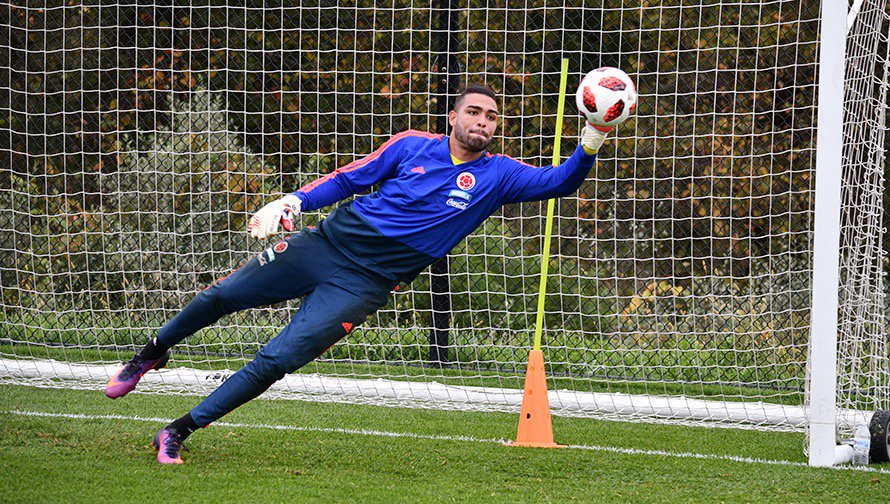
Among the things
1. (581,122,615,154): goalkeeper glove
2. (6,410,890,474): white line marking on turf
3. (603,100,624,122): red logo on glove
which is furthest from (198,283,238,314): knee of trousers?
(603,100,624,122): red logo on glove

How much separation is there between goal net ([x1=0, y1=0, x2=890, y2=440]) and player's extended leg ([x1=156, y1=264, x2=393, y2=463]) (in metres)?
2.30

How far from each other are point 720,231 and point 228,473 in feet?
16.2

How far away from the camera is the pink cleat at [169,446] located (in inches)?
179

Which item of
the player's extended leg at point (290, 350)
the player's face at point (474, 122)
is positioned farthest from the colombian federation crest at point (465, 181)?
the player's extended leg at point (290, 350)

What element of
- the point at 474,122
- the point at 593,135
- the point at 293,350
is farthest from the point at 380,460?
the point at 593,135

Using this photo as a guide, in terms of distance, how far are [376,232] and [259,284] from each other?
0.59m

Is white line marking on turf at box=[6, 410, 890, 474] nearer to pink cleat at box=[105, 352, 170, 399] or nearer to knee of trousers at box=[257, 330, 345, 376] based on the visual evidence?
pink cleat at box=[105, 352, 170, 399]

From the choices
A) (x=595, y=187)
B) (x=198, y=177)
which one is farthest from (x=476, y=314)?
(x=198, y=177)

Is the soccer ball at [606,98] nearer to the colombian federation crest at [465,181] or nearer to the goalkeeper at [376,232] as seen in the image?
the goalkeeper at [376,232]

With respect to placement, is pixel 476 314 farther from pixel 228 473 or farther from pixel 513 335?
pixel 228 473

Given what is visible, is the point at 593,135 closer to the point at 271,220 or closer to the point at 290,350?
the point at 271,220

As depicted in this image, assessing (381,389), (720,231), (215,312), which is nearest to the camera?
(215,312)

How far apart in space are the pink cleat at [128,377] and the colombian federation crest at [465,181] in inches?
62.2

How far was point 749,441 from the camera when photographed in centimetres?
586
